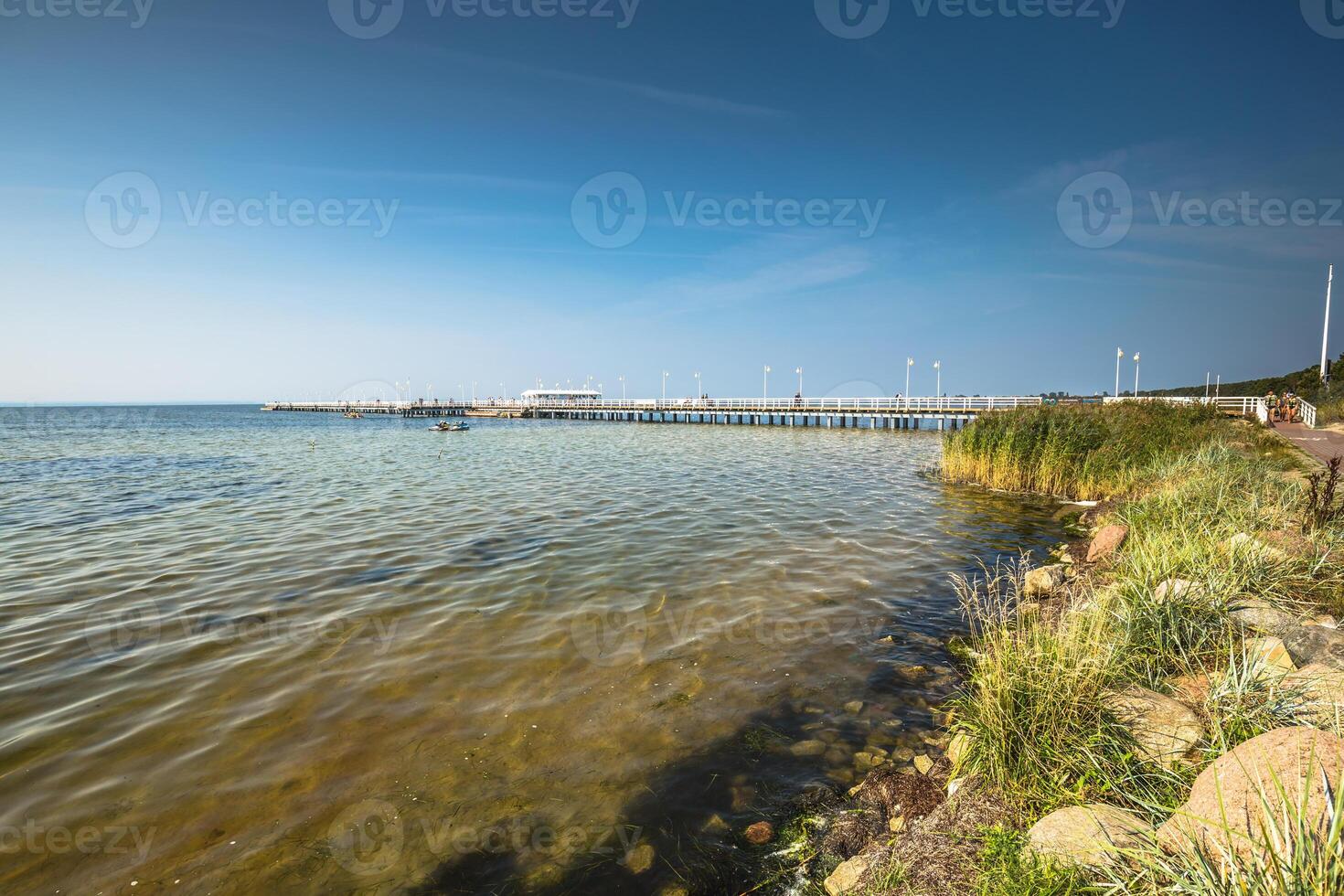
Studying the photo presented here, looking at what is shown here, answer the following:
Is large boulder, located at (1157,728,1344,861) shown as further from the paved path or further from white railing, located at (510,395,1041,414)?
white railing, located at (510,395,1041,414)

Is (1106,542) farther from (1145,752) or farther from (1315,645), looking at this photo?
(1145,752)

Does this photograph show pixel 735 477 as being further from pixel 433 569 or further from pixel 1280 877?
pixel 1280 877

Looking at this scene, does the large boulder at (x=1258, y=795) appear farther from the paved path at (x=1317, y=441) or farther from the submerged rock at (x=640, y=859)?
the paved path at (x=1317, y=441)

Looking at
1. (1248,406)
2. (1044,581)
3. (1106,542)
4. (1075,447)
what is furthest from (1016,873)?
(1248,406)

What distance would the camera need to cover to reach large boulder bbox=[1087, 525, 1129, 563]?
30.0 ft

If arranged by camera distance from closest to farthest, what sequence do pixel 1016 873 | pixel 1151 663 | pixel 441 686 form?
pixel 1016 873, pixel 1151 663, pixel 441 686

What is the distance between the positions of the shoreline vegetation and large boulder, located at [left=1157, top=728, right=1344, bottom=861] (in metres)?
0.01

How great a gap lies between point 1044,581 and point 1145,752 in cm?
569

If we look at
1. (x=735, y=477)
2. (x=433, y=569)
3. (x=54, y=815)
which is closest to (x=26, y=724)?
(x=54, y=815)

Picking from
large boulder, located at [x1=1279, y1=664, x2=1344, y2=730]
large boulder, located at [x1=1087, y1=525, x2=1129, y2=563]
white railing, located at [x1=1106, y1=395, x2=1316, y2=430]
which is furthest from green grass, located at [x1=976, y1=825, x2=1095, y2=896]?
white railing, located at [x1=1106, y1=395, x2=1316, y2=430]

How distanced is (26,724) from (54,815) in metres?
1.90

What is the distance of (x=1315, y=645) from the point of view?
4617 mm

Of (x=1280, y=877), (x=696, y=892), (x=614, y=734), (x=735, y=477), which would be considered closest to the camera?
(x=1280, y=877)

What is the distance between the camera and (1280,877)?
2102mm
